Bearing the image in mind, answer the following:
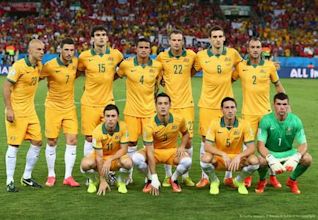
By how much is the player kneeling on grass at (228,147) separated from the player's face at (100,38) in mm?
1958

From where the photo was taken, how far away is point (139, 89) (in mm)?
9500

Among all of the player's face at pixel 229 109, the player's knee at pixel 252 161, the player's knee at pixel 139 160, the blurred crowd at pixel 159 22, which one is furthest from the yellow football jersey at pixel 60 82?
the blurred crowd at pixel 159 22

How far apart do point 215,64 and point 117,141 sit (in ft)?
5.93

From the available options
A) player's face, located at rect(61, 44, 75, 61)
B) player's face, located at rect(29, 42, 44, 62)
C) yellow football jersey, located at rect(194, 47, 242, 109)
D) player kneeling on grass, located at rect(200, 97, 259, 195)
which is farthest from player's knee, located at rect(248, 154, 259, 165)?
player's face, located at rect(29, 42, 44, 62)

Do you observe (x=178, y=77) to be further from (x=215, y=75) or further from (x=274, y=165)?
(x=274, y=165)

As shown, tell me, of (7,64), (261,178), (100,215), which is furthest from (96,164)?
(7,64)

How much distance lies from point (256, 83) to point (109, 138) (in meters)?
2.22

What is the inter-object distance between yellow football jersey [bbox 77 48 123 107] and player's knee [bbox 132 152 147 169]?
106 centimetres

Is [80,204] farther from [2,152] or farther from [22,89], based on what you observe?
[2,152]

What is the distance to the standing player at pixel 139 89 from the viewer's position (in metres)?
9.48

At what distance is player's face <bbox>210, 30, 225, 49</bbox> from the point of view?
9463mm

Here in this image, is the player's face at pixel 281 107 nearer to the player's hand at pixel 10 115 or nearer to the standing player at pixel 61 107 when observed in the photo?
the standing player at pixel 61 107

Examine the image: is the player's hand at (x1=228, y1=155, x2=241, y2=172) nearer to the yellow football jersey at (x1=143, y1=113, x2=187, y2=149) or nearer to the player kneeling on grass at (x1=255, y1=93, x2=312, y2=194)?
the player kneeling on grass at (x1=255, y1=93, x2=312, y2=194)

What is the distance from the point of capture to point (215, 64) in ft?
31.4
